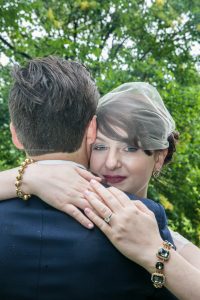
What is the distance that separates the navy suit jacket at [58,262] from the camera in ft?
5.71

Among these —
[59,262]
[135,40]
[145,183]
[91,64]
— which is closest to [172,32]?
[135,40]

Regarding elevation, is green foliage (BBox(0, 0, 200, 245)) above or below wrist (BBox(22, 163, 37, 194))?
below

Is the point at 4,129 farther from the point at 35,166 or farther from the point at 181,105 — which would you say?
the point at 35,166

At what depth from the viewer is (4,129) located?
9.47 metres

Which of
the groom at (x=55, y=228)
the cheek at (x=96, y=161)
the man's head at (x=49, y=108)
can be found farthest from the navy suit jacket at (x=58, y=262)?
the cheek at (x=96, y=161)

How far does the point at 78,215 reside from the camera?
70.6 inches

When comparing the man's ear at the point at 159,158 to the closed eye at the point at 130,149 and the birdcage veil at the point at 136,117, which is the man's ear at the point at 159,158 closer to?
the birdcage veil at the point at 136,117

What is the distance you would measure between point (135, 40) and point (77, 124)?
13562 millimetres

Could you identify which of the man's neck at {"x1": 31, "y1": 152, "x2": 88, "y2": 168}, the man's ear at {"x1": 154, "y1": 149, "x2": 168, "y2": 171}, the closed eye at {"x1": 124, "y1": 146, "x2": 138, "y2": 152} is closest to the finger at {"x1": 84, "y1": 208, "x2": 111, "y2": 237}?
the man's neck at {"x1": 31, "y1": 152, "x2": 88, "y2": 168}

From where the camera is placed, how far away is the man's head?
1.87 metres

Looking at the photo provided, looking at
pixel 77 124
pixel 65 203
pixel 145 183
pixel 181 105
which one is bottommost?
pixel 181 105

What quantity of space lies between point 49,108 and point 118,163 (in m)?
0.67

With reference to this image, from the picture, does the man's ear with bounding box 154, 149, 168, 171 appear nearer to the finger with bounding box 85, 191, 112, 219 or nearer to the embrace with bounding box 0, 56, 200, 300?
the embrace with bounding box 0, 56, 200, 300

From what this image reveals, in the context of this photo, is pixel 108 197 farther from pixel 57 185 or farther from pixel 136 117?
pixel 136 117
